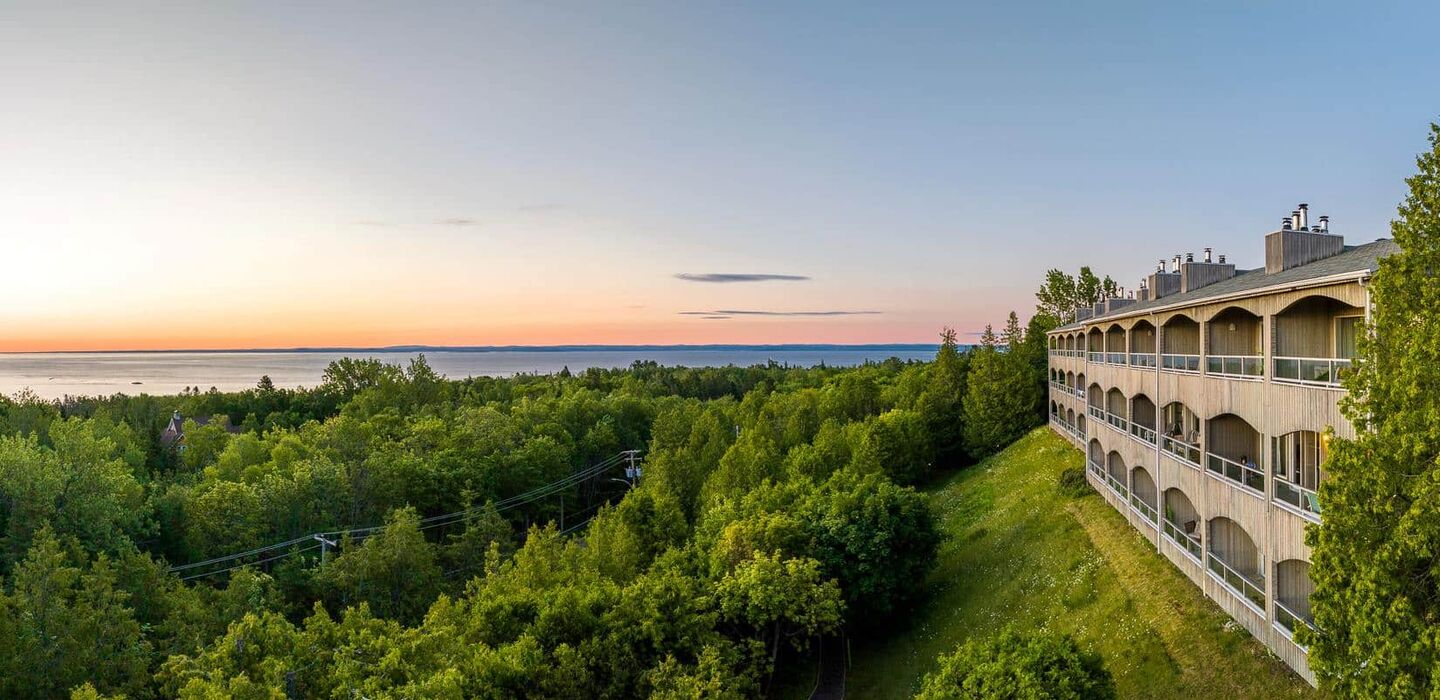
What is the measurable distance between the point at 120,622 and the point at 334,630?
885 centimetres

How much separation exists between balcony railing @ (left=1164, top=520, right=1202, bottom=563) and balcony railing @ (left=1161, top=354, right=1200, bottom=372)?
→ 488cm

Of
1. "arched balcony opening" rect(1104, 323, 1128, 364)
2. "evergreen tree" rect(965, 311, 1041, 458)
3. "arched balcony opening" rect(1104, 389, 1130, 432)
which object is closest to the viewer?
"arched balcony opening" rect(1104, 389, 1130, 432)

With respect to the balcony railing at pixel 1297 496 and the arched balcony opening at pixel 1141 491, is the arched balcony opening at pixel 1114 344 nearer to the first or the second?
the arched balcony opening at pixel 1141 491

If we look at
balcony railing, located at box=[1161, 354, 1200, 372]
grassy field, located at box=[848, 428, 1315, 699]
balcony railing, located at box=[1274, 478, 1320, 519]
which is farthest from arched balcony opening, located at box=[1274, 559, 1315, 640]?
balcony railing, located at box=[1161, 354, 1200, 372]

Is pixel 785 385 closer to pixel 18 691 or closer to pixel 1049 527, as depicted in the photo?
pixel 1049 527

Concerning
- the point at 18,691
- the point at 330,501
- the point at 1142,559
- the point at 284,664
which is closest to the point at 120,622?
the point at 18,691

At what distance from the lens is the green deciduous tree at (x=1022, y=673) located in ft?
44.3

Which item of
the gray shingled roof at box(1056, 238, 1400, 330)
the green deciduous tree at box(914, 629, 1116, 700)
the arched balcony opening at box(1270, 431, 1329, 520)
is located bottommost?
the green deciduous tree at box(914, 629, 1116, 700)

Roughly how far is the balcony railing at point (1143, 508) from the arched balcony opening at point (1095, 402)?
5504 mm

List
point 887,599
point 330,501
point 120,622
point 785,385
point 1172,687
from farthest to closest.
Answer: point 785,385
point 330,501
point 887,599
point 120,622
point 1172,687

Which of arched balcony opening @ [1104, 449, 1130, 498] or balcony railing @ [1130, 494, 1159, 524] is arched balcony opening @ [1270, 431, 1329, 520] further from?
arched balcony opening @ [1104, 449, 1130, 498]

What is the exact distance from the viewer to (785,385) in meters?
107

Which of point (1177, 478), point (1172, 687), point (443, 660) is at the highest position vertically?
point (1177, 478)

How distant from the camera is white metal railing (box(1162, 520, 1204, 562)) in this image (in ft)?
69.2
